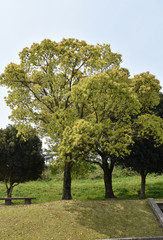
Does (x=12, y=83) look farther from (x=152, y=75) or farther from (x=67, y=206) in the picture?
(x=152, y=75)

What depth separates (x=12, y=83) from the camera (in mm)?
20984

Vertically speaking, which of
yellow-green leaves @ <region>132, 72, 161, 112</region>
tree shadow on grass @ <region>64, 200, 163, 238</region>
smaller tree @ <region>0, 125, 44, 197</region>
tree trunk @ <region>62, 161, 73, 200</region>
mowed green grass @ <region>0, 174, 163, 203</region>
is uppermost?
yellow-green leaves @ <region>132, 72, 161, 112</region>

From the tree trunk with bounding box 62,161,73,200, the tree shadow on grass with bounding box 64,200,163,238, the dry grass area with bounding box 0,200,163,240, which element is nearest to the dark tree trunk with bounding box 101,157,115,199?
the tree trunk with bounding box 62,161,73,200

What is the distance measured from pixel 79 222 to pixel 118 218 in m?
2.82

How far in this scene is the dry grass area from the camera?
41.8 ft

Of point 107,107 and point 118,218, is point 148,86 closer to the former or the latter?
point 107,107

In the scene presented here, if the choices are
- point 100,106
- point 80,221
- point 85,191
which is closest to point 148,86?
point 100,106

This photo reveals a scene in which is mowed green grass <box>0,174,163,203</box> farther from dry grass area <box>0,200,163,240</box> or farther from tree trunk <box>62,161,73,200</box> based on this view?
dry grass area <box>0,200,163,240</box>

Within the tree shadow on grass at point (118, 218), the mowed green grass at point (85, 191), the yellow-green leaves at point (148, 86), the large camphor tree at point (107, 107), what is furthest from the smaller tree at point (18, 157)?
the yellow-green leaves at point (148, 86)

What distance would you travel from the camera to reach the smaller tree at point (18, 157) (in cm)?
2905

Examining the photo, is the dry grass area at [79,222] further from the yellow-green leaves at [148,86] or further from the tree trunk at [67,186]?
the yellow-green leaves at [148,86]

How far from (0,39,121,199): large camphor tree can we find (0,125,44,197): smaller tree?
7601 millimetres

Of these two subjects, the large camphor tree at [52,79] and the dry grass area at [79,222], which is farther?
the large camphor tree at [52,79]

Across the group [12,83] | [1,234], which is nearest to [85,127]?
[1,234]
